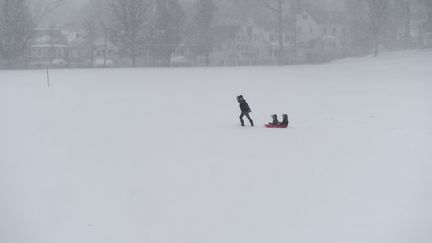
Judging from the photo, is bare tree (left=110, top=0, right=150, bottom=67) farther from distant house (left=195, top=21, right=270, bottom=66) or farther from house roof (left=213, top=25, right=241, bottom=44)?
house roof (left=213, top=25, right=241, bottom=44)

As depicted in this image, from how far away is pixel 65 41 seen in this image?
94.4m

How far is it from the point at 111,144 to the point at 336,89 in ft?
78.4

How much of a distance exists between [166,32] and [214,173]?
58828mm

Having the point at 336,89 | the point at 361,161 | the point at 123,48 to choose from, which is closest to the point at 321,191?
the point at 361,161

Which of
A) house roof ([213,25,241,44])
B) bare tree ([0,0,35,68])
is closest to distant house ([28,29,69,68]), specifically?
bare tree ([0,0,35,68])

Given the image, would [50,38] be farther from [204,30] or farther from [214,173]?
[214,173]

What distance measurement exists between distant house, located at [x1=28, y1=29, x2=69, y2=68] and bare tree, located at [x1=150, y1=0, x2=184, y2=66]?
84.3 feet

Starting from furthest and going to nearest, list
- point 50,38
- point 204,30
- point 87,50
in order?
point 50,38 → point 87,50 → point 204,30

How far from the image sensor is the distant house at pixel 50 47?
89.8m

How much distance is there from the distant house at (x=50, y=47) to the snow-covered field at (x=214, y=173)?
64.0 meters

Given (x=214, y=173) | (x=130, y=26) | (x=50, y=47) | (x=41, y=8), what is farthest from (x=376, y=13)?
(x=214, y=173)

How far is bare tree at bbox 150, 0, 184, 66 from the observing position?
229ft

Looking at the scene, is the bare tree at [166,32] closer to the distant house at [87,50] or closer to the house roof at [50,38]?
the distant house at [87,50]

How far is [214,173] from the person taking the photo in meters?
13.2
